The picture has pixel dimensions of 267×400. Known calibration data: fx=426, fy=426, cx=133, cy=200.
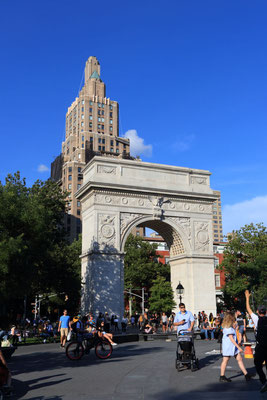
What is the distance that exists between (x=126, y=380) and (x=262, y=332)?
11.3 ft

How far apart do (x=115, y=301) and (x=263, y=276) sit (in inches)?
840

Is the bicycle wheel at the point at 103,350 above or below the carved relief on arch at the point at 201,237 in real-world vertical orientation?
below

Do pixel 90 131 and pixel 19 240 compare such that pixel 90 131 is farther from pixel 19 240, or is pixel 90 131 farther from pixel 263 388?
pixel 263 388

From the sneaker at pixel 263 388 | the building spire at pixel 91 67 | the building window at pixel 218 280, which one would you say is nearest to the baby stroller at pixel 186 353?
the sneaker at pixel 263 388

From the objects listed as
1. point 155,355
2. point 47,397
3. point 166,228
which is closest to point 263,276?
point 166,228

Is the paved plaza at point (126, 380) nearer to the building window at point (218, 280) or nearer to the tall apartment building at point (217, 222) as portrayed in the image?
the building window at point (218, 280)

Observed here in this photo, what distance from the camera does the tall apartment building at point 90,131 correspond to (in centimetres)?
9931

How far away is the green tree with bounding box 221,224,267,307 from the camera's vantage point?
47.0 metres

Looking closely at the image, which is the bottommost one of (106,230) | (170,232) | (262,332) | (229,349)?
(229,349)

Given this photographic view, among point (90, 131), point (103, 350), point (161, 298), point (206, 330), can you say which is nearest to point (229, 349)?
point (103, 350)

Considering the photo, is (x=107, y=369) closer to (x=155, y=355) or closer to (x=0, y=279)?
(x=155, y=355)

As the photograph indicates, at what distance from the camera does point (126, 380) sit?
32.8ft

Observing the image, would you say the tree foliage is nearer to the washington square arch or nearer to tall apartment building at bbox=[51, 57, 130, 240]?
the washington square arch

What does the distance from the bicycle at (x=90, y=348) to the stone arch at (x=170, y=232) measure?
17.4 m
